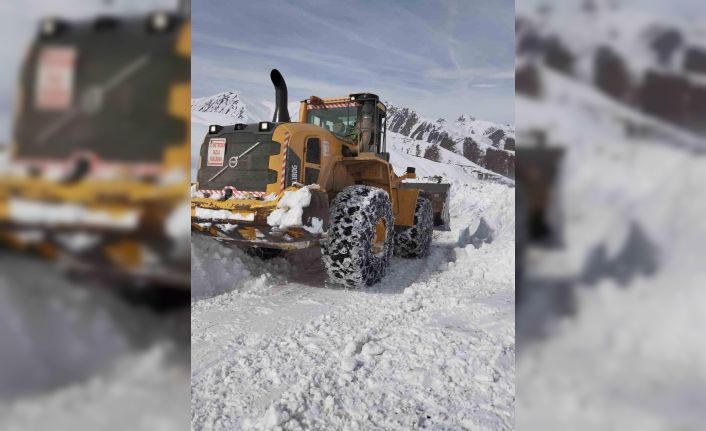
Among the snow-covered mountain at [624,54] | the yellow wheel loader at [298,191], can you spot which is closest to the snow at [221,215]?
the yellow wheel loader at [298,191]

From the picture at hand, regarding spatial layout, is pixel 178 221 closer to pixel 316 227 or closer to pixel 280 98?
pixel 316 227

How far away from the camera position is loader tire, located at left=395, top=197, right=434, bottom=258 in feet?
20.9

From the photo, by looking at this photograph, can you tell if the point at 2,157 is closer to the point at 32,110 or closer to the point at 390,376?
the point at 32,110

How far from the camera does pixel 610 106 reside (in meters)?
0.88

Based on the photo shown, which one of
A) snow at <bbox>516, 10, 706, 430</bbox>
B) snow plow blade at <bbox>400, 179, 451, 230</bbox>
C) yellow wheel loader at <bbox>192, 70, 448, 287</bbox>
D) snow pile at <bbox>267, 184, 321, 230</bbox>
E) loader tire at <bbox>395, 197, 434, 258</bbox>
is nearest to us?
snow at <bbox>516, 10, 706, 430</bbox>

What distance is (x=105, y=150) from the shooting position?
761 mm

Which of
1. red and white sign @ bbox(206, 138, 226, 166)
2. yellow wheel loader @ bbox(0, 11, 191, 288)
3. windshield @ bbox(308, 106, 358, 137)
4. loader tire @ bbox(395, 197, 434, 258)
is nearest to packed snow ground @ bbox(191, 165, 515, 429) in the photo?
red and white sign @ bbox(206, 138, 226, 166)

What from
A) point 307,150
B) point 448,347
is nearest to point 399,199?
point 307,150

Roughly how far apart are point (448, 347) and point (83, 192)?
266 cm

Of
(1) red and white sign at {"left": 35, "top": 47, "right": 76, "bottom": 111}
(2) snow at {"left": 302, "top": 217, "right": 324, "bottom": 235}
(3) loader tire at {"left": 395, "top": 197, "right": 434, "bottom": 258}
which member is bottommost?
(3) loader tire at {"left": 395, "top": 197, "right": 434, "bottom": 258}

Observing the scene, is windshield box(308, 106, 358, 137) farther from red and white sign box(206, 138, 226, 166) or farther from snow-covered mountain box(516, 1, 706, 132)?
snow-covered mountain box(516, 1, 706, 132)

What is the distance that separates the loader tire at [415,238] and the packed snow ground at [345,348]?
1134 millimetres

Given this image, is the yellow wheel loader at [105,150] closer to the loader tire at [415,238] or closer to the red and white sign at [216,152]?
the red and white sign at [216,152]

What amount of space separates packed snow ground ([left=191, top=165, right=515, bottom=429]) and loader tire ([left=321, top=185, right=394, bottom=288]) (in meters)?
0.21
